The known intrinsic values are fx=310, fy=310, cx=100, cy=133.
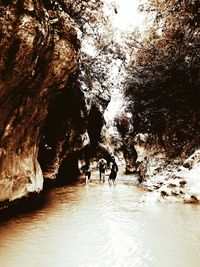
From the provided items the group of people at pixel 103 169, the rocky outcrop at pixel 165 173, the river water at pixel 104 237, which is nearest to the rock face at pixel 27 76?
the river water at pixel 104 237

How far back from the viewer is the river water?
5.65 m

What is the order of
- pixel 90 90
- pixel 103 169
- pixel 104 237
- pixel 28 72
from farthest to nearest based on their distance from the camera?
pixel 103 169
pixel 90 90
pixel 28 72
pixel 104 237

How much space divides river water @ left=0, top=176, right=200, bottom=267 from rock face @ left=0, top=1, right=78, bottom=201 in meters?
1.38

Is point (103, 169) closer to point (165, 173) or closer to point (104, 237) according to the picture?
point (165, 173)

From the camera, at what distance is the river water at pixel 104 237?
5652 millimetres

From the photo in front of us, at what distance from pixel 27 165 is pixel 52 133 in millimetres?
5489

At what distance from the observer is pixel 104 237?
7062 millimetres

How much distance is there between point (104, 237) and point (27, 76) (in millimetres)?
4255

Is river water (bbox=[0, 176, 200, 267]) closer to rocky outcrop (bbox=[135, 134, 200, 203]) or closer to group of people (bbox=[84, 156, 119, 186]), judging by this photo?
rocky outcrop (bbox=[135, 134, 200, 203])

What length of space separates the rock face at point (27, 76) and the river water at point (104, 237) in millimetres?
1379

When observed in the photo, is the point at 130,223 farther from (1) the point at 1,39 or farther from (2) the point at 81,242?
(1) the point at 1,39

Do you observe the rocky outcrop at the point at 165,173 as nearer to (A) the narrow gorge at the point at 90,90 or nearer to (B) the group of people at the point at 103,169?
(A) the narrow gorge at the point at 90,90

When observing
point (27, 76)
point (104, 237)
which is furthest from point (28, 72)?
point (104, 237)

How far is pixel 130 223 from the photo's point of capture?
8.33 meters
